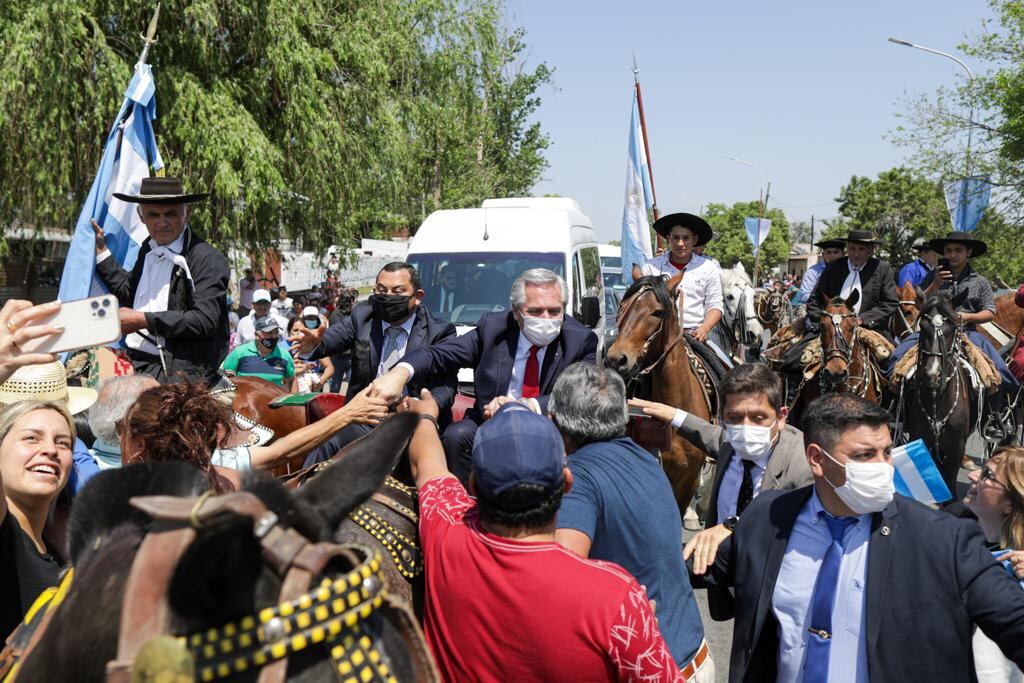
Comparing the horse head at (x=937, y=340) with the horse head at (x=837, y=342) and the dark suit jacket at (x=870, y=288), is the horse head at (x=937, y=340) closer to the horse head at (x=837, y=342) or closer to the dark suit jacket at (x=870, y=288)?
the horse head at (x=837, y=342)

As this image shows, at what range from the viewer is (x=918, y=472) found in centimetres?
331

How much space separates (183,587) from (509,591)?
117 centimetres

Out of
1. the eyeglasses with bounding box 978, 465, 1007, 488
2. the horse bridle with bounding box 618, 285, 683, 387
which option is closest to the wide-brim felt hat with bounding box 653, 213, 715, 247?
the horse bridle with bounding box 618, 285, 683, 387

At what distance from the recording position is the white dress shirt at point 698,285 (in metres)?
8.37

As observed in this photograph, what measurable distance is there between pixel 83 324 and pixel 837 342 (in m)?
6.75

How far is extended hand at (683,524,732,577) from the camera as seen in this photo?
2963mm

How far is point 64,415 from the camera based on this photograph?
3.05 metres

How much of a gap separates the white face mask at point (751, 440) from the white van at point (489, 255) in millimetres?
5070

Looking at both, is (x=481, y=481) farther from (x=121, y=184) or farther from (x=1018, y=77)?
(x=1018, y=77)

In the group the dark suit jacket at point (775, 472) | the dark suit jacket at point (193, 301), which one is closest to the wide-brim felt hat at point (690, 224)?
the dark suit jacket at point (775, 472)

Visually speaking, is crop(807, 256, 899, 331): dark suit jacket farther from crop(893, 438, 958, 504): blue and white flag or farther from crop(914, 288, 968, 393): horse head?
crop(893, 438, 958, 504): blue and white flag

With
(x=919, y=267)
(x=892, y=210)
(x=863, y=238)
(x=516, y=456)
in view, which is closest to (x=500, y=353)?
(x=516, y=456)

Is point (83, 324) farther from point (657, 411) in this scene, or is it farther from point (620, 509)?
point (657, 411)

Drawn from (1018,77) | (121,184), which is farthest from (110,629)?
(1018,77)
